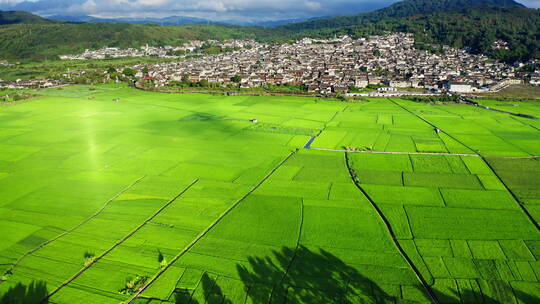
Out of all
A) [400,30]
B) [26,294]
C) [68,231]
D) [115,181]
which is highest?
[400,30]

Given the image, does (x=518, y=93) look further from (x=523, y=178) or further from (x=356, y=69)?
(x=523, y=178)

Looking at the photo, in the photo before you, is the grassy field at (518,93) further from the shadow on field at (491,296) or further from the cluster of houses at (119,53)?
the cluster of houses at (119,53)

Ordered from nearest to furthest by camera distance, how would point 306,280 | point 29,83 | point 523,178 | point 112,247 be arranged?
point 306,280 → point 112,247 → point 523,178 → point 29,83

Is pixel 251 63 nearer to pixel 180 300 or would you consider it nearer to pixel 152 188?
pixel 152 188

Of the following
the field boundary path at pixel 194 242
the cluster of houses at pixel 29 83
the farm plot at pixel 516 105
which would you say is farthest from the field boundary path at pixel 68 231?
the cluster of houses at pixel 29 83

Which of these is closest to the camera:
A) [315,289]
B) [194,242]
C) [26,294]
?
[26,294]

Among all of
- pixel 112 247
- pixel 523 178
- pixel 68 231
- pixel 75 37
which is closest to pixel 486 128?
pixel 523 178

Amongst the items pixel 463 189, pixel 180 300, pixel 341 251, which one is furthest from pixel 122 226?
pixel 463 189
